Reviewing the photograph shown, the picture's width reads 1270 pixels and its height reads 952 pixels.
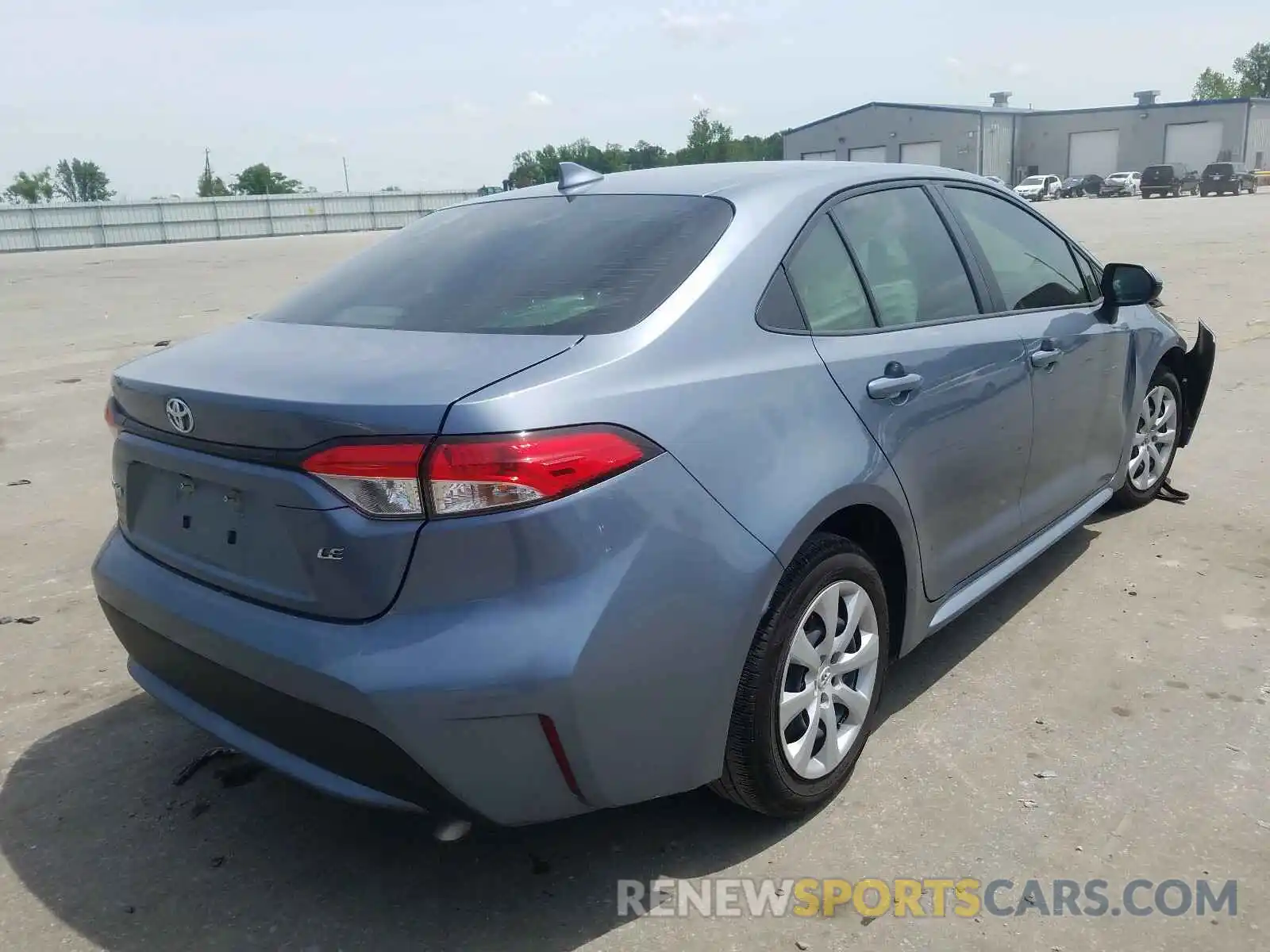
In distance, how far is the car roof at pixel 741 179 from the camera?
3.00 m

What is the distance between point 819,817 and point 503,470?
1.40 metres

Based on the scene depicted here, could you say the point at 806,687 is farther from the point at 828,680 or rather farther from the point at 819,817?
the point at 819,817

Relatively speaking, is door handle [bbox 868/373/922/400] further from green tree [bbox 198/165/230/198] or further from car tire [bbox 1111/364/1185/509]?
green tree [bbox 198/165/230/198]

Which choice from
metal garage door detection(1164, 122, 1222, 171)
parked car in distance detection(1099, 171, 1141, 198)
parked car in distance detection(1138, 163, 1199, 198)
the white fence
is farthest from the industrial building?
the white fence

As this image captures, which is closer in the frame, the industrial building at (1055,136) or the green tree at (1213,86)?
the industrial building at (1055,136)

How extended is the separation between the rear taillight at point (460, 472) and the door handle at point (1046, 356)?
2.12 m

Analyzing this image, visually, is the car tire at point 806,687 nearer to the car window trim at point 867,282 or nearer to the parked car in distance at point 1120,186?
the car window trim at point 867,282

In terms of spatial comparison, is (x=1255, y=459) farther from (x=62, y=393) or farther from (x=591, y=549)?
(x=62, y=393)

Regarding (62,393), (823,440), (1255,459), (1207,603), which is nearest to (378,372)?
(823,440)

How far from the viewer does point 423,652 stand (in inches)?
82.2

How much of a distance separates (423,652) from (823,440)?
1.14 m

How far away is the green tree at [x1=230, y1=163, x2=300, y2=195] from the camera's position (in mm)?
94438

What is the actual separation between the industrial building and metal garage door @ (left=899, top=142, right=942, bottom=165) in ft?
0.17

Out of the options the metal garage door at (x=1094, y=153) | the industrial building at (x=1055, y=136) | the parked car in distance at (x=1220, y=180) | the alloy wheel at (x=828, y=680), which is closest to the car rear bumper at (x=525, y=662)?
the alloy wheel at (x=828, y=680)
